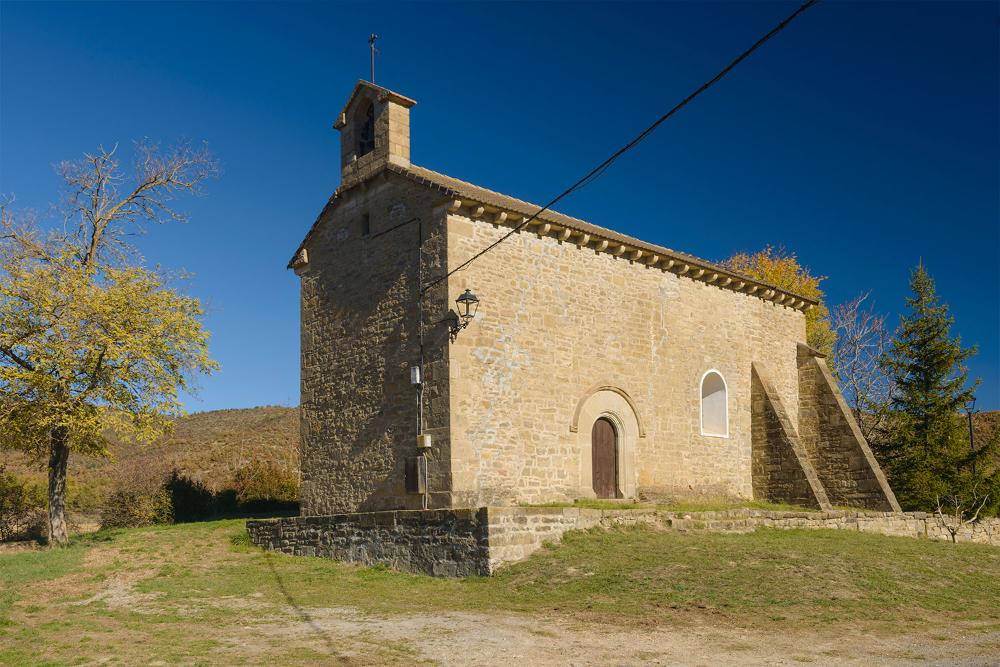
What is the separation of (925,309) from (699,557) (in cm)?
1575

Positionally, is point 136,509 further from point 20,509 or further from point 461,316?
point 461,316

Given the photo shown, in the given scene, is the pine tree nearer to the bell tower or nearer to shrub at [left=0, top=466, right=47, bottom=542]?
the bell tower

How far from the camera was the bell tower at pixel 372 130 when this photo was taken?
1762 centimetres

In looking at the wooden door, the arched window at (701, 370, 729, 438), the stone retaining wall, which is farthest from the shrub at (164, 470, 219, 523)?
the arched window at (701, 370, 729, 438)

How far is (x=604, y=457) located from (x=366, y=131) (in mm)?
9127

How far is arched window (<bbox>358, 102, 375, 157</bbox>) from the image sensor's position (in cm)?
1822

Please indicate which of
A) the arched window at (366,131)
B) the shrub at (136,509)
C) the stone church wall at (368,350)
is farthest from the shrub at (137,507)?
the arched window at (366,131)

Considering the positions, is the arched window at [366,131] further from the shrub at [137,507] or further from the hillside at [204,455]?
the hillside at [204,455]

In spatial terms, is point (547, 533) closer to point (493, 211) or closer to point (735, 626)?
point (735, 626)

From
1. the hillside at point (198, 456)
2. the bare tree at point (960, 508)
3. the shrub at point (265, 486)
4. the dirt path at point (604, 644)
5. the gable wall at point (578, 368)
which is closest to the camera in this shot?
the dirt path at point (604, 644)

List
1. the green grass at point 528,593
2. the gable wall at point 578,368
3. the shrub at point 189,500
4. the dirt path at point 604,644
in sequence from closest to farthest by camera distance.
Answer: the dirt path at point 604,644 → the green grass at point 528,593 → the gable wall at point 578,368 → the shrub at point 189,500

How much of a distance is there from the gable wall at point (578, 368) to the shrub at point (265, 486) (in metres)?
13.2

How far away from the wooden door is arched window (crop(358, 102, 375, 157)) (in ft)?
26.5

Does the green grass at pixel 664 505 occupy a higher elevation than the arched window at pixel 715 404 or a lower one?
lower
